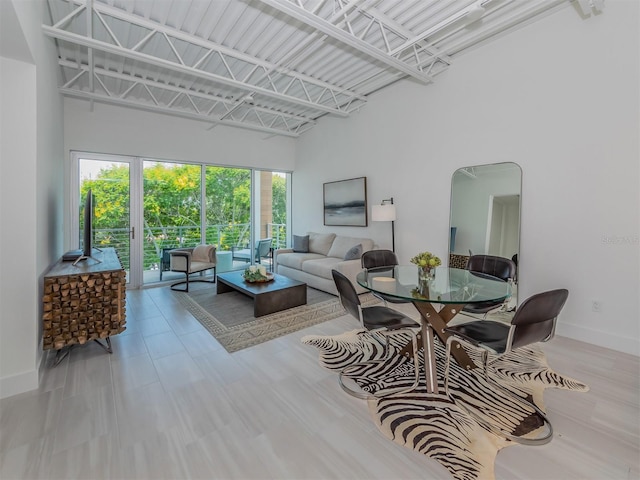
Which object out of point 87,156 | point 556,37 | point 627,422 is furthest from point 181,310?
point 556,37

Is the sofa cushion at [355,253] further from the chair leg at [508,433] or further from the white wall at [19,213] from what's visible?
the white wall at [19,213]

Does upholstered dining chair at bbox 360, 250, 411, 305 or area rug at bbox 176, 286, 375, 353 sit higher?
upholstered dining chair at bbox 360, 250, 411, 305

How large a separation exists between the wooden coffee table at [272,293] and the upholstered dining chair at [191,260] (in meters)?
0.97

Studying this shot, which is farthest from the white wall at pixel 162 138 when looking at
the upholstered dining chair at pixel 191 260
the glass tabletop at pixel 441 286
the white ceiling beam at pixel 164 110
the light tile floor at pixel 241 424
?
the glass tabletop at pixel 441 286

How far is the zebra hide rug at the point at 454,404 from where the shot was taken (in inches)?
64.5

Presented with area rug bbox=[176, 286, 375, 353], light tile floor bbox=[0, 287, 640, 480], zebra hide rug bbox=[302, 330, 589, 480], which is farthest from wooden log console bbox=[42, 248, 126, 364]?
zebra hide rug bbox=[302, 330, 589, 480]

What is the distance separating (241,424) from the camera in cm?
184

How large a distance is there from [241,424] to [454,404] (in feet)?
4.68

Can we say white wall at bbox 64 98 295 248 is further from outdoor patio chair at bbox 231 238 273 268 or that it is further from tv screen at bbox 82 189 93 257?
tv screen at bbox 82 189 93 257

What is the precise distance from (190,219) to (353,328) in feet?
13.4

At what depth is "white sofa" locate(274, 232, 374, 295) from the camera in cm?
465

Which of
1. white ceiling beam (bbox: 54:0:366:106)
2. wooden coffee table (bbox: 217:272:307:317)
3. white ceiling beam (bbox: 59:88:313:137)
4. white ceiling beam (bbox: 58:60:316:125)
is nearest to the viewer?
white ceiling beam (bbox: 54:0:366:106)

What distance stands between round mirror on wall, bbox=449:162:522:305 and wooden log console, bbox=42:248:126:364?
399 cm

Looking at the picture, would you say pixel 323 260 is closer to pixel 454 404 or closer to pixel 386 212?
pixel 386 212
